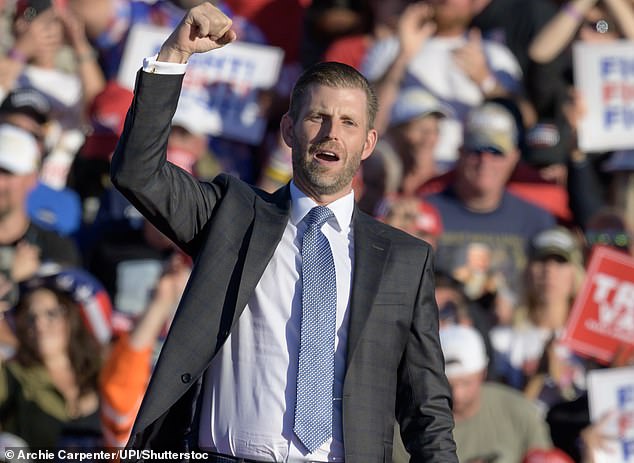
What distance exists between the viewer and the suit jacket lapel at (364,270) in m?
2.78

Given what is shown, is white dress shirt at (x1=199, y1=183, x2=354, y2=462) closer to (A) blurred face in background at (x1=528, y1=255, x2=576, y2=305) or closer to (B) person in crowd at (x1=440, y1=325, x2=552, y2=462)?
(B) person in crowd at (x1=440, y1=325, x2=552, y2=462)

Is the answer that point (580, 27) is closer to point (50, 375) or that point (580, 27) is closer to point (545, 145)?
point (545, 145)

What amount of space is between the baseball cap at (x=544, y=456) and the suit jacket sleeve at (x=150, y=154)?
11.7ft

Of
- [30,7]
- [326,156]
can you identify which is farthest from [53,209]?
[326,156]

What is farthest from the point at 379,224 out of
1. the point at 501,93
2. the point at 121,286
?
the point at 501,93

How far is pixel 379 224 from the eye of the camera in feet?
9.91

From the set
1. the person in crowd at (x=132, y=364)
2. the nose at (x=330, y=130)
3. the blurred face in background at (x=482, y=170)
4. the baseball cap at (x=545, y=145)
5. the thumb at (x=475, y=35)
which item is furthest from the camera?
the thumb at (x=475, y=35)

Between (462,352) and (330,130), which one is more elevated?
(330,130)

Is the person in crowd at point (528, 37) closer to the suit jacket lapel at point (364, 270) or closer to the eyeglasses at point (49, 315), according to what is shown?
the eyeglasses at point (49, 315)

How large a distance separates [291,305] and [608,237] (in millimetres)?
4067

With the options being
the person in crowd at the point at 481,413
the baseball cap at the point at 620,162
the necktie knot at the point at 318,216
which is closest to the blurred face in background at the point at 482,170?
the baseball cap at the point at 620,162

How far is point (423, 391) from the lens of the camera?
2.88 meters

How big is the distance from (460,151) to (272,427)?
400 cm

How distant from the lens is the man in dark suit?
268 centimetres
